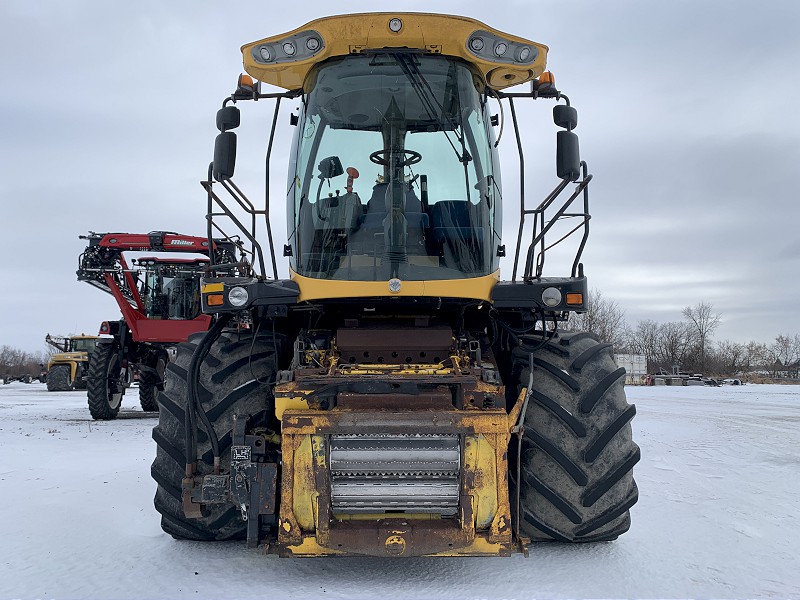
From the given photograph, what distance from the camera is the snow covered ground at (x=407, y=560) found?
3.40 m

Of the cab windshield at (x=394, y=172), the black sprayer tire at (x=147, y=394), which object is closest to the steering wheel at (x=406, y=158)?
the cab windshield at (x=394, y=172)

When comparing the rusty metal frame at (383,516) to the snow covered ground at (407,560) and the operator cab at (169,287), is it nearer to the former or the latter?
the snow covered ground at (407,560)

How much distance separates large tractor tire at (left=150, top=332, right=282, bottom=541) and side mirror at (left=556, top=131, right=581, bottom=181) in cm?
210

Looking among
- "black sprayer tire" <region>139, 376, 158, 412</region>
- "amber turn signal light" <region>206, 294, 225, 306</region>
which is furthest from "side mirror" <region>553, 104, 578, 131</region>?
"black sprayer tire" <region>139, 376, 158, 412</region>

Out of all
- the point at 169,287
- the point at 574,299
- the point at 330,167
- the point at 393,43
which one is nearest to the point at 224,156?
the point at 330,167

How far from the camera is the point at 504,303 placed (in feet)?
13.3

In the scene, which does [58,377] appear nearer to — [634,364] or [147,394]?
[147,394]

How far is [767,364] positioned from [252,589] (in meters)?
77.5

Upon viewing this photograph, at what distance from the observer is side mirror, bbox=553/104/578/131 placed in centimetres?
433

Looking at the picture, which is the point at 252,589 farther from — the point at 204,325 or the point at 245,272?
the point at 204,325

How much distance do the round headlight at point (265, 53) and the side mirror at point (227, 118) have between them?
1.23ft

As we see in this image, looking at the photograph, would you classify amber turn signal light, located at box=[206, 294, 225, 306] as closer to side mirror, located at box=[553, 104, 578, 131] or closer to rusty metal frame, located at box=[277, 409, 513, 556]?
rusty metal frame, located at box=[277, 409, 513, 556]

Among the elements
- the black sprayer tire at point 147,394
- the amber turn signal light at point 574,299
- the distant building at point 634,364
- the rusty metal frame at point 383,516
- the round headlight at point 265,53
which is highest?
the round headlight at point 265,53

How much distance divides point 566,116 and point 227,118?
2.16 meters
